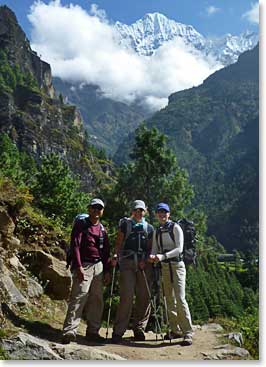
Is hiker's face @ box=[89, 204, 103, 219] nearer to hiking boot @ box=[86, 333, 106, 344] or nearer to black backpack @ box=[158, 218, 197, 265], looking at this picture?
black backpack @ box=[158, 218, 197, 265]

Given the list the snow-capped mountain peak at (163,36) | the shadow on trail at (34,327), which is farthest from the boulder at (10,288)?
the snow-capped mountain peak at (163,36)

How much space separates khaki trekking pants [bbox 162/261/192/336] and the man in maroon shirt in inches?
26.8

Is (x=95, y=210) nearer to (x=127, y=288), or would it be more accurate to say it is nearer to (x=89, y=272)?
(x=89, y=272)

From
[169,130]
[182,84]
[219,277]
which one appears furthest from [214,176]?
[182,84]

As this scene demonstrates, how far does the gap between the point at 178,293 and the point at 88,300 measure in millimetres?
1003

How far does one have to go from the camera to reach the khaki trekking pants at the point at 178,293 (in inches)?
199

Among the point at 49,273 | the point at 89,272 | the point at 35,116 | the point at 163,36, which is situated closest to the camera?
the point at 89,272

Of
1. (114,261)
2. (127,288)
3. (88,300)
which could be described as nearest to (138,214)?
(114,261)

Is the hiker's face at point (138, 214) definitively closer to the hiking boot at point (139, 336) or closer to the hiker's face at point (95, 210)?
the hiker's face at point (95, 210)

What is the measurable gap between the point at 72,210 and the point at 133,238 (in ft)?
30.1

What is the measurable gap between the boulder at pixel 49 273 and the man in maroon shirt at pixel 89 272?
1504 mm

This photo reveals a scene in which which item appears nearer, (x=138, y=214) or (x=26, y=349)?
(x=26, y=349)

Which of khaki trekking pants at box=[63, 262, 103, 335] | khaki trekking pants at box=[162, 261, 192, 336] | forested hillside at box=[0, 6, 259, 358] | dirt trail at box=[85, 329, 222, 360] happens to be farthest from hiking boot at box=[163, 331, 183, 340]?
khaki trekking pants at box=[63, 262, 103, 335]

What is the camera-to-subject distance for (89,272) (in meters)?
4.87
